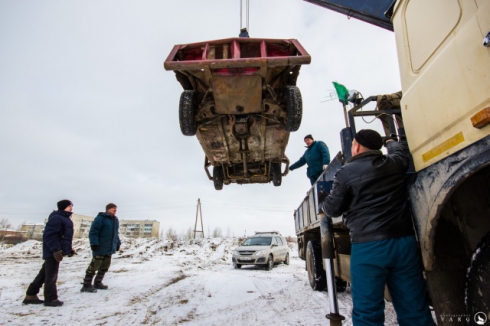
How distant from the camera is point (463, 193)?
1.51 meters

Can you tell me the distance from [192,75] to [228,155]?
203cm

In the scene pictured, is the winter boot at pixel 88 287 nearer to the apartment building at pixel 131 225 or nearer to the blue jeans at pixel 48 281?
the blue jeans at pixel 48 281

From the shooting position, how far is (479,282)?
126 cm

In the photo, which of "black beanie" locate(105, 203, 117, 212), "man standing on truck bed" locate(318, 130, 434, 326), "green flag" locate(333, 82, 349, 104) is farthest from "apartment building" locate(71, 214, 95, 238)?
"man standing on truck bed" locate(318, 130, 434, 326)

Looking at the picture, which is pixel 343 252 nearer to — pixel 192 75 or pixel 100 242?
pixel 192 75

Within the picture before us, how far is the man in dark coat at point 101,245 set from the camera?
4684 millimetres

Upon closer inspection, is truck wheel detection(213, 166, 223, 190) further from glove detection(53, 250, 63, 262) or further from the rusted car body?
glove detection(53, 250, 63, 262)

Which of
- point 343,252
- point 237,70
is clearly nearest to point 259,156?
point 237,70

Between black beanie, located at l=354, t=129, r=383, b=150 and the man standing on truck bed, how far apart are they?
0.39 feet

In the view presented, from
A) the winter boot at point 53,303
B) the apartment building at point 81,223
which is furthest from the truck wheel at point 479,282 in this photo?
the apartment building at point 81,223

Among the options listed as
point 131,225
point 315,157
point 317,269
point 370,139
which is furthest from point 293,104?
point 131,225

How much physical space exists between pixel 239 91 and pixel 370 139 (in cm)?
230

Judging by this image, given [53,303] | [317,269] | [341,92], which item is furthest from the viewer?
[317,269]

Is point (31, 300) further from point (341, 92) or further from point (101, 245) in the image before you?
point (341, 92)
